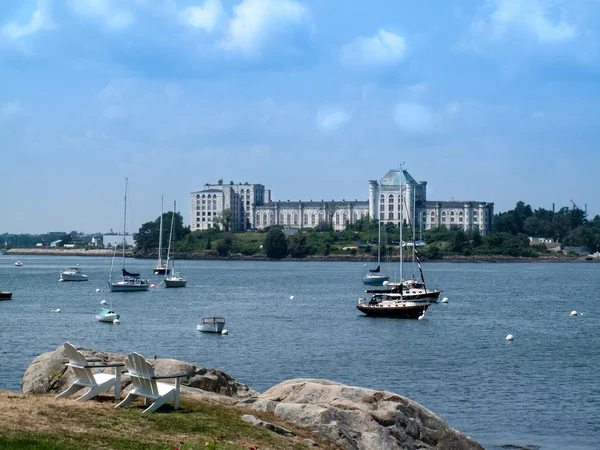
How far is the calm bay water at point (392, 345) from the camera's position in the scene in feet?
109

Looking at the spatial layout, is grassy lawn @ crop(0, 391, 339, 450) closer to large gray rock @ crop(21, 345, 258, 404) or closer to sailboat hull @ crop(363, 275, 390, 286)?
large gray rock @ crop(21, 345, 258, 404)

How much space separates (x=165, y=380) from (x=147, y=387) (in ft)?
11.9

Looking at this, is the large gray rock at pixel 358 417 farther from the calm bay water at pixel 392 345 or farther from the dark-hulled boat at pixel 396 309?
the dark-hulled boat at pixel 396 309

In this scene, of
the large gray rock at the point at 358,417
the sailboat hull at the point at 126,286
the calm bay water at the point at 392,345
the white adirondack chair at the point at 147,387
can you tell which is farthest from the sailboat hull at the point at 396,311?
the white adirondack chair at the point at 147,387

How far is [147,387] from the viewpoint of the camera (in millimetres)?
17047

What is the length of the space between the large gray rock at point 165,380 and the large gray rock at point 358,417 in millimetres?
1433

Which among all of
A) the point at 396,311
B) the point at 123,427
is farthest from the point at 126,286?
the point at 123,427

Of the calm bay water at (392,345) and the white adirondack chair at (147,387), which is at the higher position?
the white adirondack chair at (147,387)

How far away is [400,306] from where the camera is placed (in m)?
69.5

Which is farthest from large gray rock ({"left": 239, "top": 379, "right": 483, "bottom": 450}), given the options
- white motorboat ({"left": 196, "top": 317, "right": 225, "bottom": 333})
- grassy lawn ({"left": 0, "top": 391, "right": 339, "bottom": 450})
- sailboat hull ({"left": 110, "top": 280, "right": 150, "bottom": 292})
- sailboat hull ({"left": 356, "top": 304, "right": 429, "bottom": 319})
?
sailboat hull ({"left": 110, "top": 280, "right": 150, "bottom": 292})

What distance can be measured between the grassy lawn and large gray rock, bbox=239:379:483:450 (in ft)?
1.34

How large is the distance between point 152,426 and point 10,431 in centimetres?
243

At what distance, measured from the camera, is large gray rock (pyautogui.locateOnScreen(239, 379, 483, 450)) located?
17.3 meters

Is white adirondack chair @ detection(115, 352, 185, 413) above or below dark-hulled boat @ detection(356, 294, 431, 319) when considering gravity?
above
